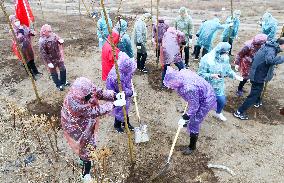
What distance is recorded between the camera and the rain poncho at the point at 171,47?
7.16m

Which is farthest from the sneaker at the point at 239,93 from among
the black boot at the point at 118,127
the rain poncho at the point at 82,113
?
the rain poncho at the point at 82,113

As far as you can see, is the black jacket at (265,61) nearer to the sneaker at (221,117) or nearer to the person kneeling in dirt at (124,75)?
the sneaker at (221,117)

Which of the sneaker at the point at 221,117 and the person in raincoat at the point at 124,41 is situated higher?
the person in raincoat at the point at 124,41

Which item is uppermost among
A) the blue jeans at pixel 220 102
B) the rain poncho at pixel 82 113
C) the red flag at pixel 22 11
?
the red flag at pixel 22 11

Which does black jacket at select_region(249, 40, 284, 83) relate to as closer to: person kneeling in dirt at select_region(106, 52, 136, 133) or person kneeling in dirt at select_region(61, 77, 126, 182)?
person kneeling in dirt at select_region(106, 52, 136, 133)

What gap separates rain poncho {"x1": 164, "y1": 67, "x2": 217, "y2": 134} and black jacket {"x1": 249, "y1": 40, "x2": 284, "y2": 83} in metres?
1.37

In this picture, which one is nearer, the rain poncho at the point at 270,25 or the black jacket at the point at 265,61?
the black jacket at the point at 265,61

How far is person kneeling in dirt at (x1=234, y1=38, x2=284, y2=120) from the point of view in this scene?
5.84 meters

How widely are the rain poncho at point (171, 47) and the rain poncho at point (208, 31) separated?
1364 millimetres

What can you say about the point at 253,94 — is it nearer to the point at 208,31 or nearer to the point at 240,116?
the point at 240,116

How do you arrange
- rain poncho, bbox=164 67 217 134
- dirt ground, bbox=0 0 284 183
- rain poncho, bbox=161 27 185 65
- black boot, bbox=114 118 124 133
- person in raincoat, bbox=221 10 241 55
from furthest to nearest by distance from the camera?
1. person in raincoat, bbox=221 10 241 55
2. rain poncho, bbox=161 27 185 65
3. black boot, bbox=114 118 124 133
4. dirt ground, bbox=0 0 284 183
5. rain poncho, bbox=164 67 217 134

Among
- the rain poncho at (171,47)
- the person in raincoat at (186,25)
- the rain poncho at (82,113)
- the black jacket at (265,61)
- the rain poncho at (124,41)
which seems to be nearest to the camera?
the rain poncho at (82,113)

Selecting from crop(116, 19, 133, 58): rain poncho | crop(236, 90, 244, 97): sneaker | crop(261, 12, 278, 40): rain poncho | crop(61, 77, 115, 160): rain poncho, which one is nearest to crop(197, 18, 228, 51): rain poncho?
crop(261, 12, 278, 40): rain poncho

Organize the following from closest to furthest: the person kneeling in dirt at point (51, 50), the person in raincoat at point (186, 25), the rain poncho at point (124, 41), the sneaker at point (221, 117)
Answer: the sneaker at point (221, 117) < the person kneeling in dirt at point (51, 50) < the rain poncho at point (124, 41) < the person in raincoat at point (186, 25)
